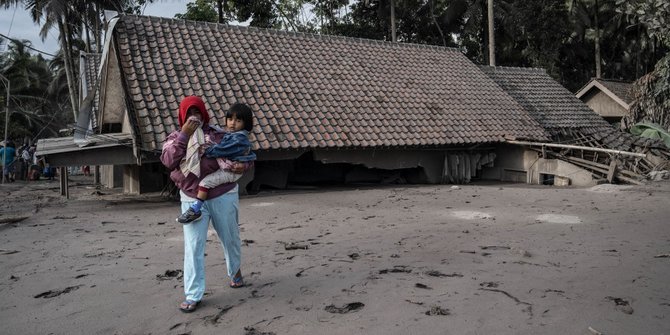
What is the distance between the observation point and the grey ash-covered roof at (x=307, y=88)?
34.3 ft

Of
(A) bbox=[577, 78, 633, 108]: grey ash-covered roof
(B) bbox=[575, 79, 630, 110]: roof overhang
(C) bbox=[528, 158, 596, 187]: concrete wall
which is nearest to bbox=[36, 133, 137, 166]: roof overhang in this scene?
(C) bbox=[528, 158, 596, 187]: concrete wall

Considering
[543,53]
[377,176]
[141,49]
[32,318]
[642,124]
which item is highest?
[543,53]

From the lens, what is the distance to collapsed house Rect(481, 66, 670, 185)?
11.7 metres

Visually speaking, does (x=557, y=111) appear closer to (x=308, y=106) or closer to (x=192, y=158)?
(x=308, y=106)

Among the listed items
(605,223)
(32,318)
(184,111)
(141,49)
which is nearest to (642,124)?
(605,223)

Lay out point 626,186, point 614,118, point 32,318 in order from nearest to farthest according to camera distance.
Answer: point 32,318 < point 626,186 < point 614,118

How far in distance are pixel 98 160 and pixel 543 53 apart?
2491 centimetres

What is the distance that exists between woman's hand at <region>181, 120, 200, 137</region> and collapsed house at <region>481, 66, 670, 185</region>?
393 inches

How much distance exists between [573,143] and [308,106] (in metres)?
8.39

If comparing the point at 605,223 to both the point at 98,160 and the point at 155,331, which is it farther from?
the point at 98,160

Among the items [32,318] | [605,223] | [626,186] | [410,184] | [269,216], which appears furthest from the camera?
[410,184]

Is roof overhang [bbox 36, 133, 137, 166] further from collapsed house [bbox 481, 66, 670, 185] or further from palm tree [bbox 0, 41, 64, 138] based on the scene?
palm tree [bbox 0, 41, 64, 138]

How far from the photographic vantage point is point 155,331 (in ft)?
10.6

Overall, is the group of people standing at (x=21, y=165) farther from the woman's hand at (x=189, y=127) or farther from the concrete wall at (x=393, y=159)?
the woman's hand at (x=189, y=127)
